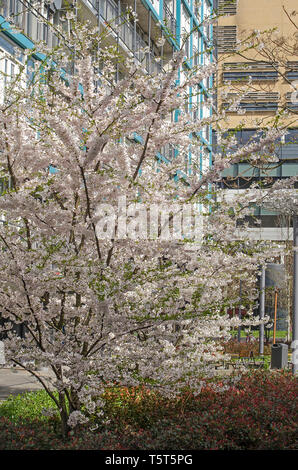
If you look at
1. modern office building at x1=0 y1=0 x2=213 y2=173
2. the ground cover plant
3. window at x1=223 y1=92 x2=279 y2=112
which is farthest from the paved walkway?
window at x1=223 y1=92 x2=279 y2=112

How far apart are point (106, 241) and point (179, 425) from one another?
7.48 feet

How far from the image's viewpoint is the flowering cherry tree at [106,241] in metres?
6.67

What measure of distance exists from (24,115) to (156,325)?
3080mm

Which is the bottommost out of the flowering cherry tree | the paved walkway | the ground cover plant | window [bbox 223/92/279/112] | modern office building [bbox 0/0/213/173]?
the paved walkway

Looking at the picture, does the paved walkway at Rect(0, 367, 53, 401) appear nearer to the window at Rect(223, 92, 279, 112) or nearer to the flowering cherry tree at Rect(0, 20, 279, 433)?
the flowering cherry tree at Rect(0, 20, 279, 433)

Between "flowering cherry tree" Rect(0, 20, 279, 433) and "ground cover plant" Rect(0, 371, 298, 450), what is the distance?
1.39ft

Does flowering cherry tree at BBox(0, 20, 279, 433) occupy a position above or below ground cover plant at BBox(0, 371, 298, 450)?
above

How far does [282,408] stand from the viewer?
8211 mm

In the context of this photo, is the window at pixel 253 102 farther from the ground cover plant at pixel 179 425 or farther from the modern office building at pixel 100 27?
the ground cover plant at pixel 179 425

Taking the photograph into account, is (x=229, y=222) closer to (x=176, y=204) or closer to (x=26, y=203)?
(x=176, y=204)

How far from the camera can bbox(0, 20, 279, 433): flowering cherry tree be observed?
6.67 metres

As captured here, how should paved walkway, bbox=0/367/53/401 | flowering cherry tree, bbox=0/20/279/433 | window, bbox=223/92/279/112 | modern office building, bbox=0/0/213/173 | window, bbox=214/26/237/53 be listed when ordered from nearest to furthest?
flowering cherry tree, bbox=0/20/279/433
window, bbox=214/26/237/53
window, bbox=223/92/279/112
modern office building, bbox=0/0/213/173
paved walkway, bbox=0/367/53/401

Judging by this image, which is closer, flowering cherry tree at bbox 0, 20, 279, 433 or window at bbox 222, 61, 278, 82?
flowering cherry tree at bbox 0, 20, 279, 433

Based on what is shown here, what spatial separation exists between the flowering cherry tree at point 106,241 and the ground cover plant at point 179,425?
0.42 m
